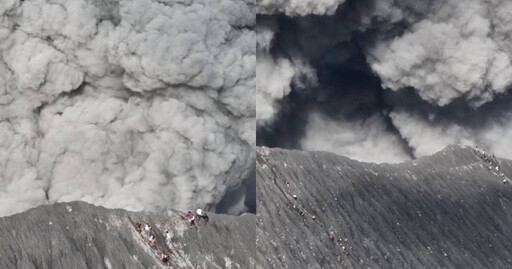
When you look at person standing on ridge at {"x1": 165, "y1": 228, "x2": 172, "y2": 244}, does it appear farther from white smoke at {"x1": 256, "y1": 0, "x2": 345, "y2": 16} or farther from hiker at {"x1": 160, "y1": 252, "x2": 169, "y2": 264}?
white smoke at {"x1": 256, "y1": 0, "x2": 345, "y2": 16}

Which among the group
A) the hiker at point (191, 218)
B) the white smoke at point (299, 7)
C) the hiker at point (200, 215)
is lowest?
the hiker at point (191, 218)

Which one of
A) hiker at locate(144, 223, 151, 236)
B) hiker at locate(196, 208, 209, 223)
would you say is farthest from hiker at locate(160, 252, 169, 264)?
hiker at locate(196, 208, 209, 223)

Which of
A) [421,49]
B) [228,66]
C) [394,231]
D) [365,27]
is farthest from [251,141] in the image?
[421,49]

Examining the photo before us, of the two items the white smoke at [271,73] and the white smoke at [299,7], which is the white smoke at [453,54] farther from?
the white smoke at [271,73]

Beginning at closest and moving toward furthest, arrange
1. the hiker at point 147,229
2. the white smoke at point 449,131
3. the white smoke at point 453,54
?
the hiker at point 147,229 < the white smoke at point 449,131 < the white smoke at point 453,54

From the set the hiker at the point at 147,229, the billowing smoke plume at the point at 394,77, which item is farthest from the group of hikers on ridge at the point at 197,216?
the billowing smoke plume at the point at 394,77

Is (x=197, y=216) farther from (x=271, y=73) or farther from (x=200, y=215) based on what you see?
(x=271, y=73)

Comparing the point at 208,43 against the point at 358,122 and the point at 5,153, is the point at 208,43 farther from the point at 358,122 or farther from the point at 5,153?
the point at 358,122
